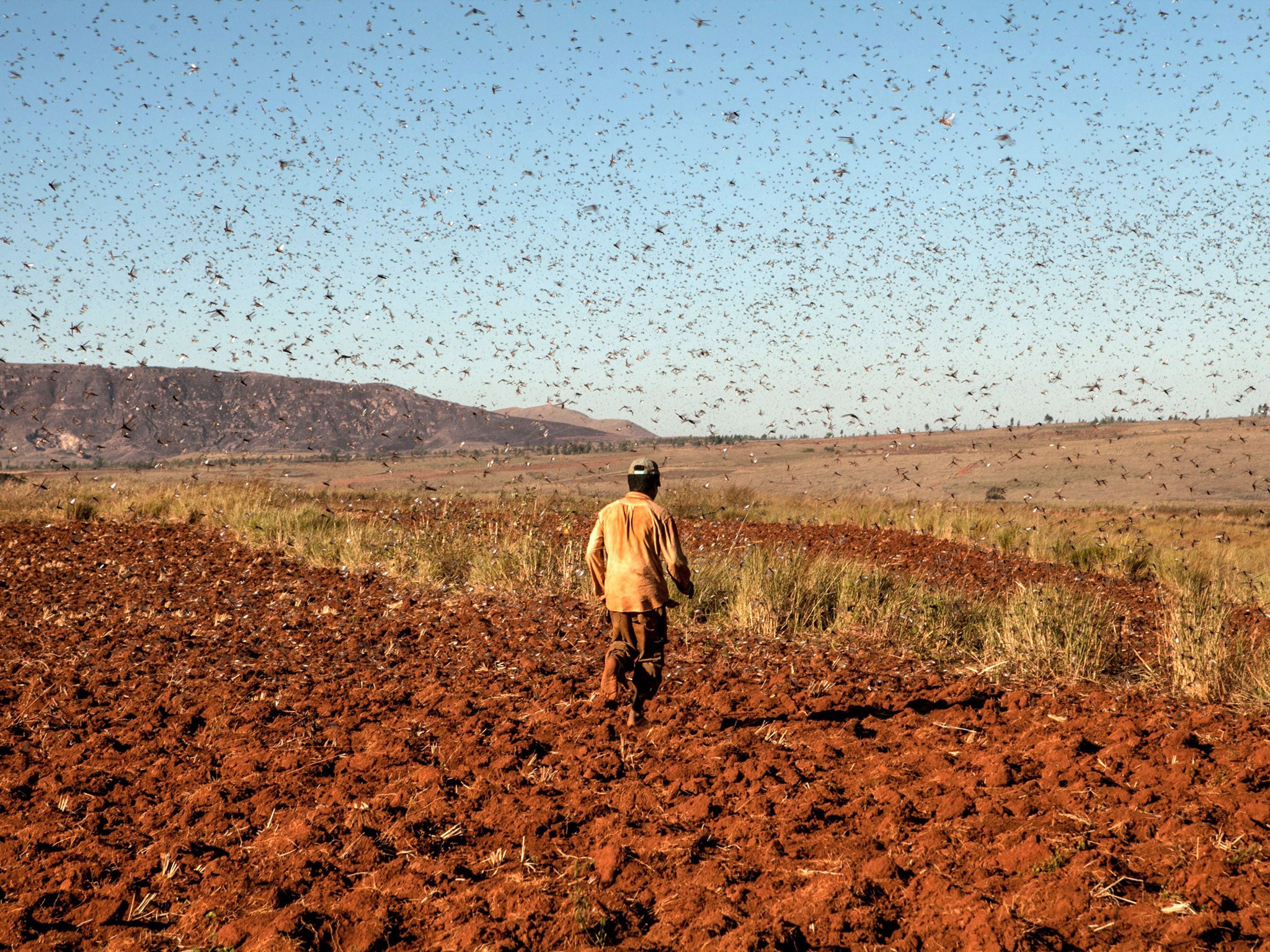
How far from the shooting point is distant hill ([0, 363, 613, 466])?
416ft

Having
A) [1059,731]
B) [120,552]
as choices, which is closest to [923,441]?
[120,552]

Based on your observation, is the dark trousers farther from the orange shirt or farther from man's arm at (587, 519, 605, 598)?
man's arm at (587, 519, 605, 598)

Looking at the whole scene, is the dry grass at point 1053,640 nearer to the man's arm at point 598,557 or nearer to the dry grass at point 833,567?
the dry grass at point 833,567

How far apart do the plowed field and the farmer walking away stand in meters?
0.35

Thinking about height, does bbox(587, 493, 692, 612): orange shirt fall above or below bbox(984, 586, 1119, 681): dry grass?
above

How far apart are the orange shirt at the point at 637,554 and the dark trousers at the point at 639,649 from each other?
0.10 metres

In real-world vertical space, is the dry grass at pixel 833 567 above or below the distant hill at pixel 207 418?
below

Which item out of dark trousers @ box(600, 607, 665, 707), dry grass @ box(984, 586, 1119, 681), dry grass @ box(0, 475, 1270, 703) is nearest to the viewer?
dark trousers @ box(600, 607, 665, 707)

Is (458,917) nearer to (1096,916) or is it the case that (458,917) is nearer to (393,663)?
(1096,916)

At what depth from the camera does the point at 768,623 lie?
911 centimetres

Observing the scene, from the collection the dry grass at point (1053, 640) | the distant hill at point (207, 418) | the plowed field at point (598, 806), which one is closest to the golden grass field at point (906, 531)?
the dry grass at point (1053, 640)

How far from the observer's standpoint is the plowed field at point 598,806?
3.66 metres

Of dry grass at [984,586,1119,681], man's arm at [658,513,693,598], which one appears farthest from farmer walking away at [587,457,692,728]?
dry grass at [984,586,1119,681]

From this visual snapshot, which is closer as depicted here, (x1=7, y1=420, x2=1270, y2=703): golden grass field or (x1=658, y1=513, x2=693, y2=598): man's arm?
(x1=658, y1=513, x2=693, y2=598): man's arm
